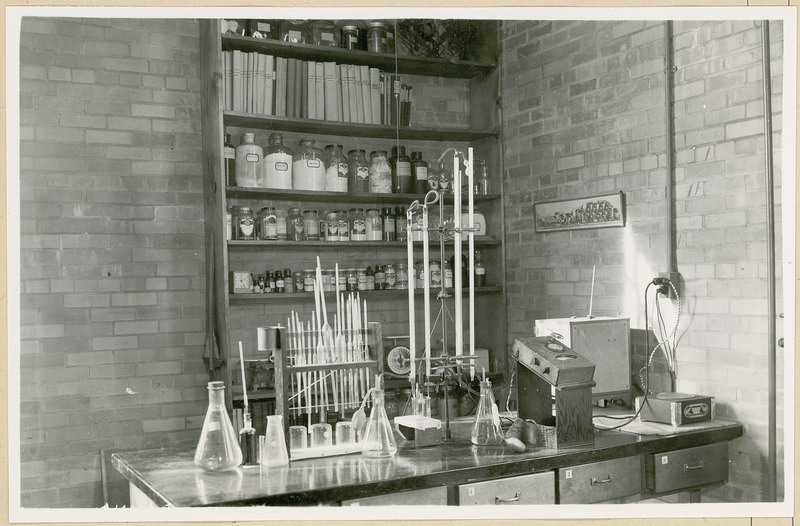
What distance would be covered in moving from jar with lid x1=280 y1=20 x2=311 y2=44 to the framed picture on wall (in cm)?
149

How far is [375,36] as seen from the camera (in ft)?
13.4

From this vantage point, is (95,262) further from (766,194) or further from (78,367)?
(766,194)

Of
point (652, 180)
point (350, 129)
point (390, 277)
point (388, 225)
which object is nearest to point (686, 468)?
point (652, 180)

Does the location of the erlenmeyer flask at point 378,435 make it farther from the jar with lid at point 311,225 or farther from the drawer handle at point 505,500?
the jar with lid at point 311,225

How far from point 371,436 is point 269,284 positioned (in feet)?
5.20

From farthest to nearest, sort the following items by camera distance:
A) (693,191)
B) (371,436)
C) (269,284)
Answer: (269,284)
(693,191)
(371,436)

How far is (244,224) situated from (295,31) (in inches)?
40.6

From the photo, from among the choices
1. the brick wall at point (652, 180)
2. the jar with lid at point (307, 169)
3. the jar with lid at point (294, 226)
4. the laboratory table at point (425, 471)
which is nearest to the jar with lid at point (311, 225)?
the jar with lid at point (294, 226)

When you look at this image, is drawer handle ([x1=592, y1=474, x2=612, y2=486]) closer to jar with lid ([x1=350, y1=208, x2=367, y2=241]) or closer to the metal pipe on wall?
the metal pipe on wall

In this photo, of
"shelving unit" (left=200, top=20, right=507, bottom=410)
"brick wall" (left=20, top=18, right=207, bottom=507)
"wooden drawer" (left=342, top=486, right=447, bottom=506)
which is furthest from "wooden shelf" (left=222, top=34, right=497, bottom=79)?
"wooden drawer" (left=342, top=486, right=447, bottom=506)

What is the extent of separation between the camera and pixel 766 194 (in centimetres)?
287

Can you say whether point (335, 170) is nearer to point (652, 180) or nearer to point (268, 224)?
point (268, 224)

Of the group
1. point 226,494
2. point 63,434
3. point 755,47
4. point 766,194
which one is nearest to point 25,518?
point 226,494

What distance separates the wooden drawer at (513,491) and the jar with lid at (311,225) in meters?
1.87
